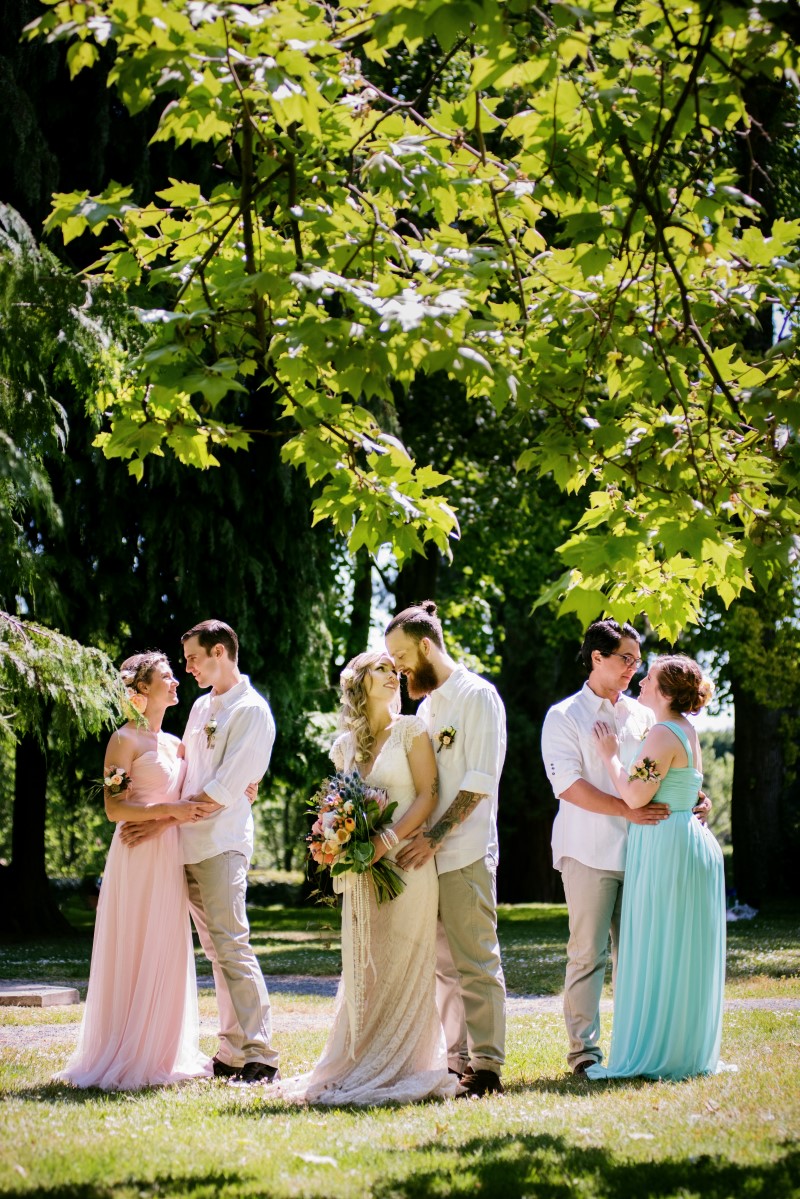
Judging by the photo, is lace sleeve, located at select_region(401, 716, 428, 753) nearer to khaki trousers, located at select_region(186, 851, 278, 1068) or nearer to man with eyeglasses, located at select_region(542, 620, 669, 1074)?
man with eyeglasses, located at select_region(542, 620, 669, 1074)

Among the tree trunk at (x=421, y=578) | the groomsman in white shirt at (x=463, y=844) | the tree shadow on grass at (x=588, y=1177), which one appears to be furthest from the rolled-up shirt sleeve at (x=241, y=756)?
the tree trunk at (x=421, y=578)

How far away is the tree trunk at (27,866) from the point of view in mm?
18609

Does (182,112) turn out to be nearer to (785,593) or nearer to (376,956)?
(376,956)

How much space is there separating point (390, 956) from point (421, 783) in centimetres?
93

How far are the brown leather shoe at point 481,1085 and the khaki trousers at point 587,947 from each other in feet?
2.62

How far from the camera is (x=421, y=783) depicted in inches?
276

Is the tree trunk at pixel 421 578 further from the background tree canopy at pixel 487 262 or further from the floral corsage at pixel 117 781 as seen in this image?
the background tree canopy at pixel 487 262

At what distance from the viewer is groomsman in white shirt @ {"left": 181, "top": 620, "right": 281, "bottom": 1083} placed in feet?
24.3

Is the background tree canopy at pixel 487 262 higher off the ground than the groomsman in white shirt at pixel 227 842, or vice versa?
the background tree canopy at pixel 487 262

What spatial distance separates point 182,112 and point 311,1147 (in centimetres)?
430

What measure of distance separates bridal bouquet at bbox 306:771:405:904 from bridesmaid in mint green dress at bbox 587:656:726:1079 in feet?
4.66

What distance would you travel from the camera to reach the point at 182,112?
525 centimetres

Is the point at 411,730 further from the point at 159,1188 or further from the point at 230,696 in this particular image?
the point at 159,1188

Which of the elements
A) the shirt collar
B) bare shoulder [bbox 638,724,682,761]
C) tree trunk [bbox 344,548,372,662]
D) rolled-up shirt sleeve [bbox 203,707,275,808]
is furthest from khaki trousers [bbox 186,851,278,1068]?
tree trunk [bbox 344,548,372,662]
